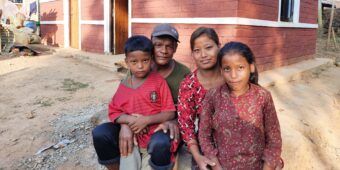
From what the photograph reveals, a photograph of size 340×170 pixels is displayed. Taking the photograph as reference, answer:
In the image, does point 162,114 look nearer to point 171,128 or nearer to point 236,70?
point 171,128

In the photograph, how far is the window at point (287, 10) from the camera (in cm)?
786

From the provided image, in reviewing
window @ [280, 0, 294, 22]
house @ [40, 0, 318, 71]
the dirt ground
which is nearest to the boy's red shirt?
the dirt ground

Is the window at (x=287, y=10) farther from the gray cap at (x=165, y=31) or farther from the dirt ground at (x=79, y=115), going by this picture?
the gray cap at (x=165, y=31)

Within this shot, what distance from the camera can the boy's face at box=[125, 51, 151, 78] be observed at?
2.30 m

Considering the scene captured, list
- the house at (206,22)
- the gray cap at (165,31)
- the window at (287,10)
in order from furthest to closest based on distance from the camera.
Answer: the window at (287,10)
the house at (206,22)
the gray cap at (165,31)

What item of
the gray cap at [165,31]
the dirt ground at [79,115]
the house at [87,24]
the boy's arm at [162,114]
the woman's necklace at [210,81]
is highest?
the house at [87,24]

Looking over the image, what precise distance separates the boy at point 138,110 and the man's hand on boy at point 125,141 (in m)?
0.02

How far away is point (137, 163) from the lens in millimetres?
2312

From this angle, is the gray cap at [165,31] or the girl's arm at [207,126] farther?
the gray cap at [165,31]

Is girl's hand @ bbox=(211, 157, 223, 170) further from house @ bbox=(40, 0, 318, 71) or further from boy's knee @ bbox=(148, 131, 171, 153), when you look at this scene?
house @ bbox=(40, 0, 318, 71)

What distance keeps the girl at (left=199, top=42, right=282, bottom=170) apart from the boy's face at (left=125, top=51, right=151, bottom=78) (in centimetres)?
61

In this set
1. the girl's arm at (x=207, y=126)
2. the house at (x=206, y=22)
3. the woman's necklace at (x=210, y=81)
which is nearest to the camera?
the girl's arm at (x=207, y=126)

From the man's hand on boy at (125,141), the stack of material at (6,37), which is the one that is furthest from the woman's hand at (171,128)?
the stack of material at (6,37)

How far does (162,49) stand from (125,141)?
2.44ft
